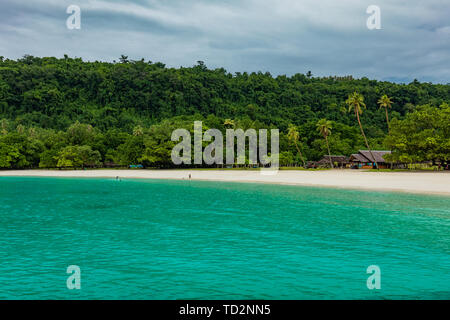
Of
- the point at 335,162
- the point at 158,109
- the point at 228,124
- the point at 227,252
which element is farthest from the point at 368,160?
the point at 158,109

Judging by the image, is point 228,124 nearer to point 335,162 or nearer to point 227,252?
point 335,162

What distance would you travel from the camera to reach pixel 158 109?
150250 mm

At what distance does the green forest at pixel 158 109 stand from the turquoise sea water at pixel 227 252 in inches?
2394

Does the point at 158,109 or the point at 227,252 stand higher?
the point at 158,109

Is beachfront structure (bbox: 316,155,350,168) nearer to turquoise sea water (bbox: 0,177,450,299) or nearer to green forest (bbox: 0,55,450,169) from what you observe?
green forest (bbox: 0,55,450,169)

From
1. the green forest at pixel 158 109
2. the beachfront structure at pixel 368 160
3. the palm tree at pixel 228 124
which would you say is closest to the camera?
the beachfront structure at pixel 368 160

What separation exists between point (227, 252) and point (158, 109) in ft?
462

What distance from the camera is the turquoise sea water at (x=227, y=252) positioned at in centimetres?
1055

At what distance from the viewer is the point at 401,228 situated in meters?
19.1

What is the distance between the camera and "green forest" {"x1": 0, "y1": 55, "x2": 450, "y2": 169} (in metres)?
89.7

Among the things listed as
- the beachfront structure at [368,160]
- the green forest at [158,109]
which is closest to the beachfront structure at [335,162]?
the beachfront structure at [368,160]

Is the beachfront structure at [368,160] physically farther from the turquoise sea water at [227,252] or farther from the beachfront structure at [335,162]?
the turquoise sea water at [227,252]
